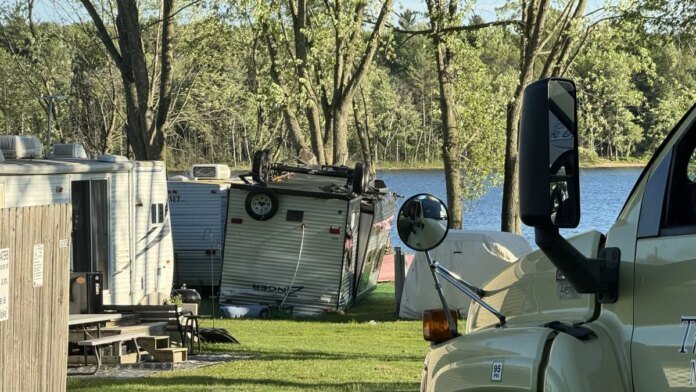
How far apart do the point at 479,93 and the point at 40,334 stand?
96.9 ft

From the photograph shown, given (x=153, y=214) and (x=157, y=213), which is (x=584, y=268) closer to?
(x=153, y=214)

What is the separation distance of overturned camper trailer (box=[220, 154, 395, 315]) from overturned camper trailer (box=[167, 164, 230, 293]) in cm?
242

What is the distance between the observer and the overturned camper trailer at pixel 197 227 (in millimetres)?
24375

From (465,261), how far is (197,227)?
7.46 meters

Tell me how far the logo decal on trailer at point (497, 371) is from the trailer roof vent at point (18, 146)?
13.3m

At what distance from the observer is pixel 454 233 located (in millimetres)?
19750

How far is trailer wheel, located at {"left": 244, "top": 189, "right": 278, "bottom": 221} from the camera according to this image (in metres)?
21.3

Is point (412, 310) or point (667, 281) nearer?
point (667, 281)

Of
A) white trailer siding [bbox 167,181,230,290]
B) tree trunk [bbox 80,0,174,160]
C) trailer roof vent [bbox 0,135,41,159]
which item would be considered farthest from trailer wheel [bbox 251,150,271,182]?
trailer roof vent [bbox 0,135,41,159]

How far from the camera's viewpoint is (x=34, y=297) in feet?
26.2

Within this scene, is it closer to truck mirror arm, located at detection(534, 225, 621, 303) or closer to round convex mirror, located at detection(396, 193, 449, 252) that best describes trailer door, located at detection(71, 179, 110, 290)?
round convex mirror, located at detection(396, 193, 449, 252)

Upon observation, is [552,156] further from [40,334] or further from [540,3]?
[540,3]

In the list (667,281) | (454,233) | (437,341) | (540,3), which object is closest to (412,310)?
(454,233)

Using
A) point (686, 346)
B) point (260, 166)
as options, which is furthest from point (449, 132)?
point (686, 346)
